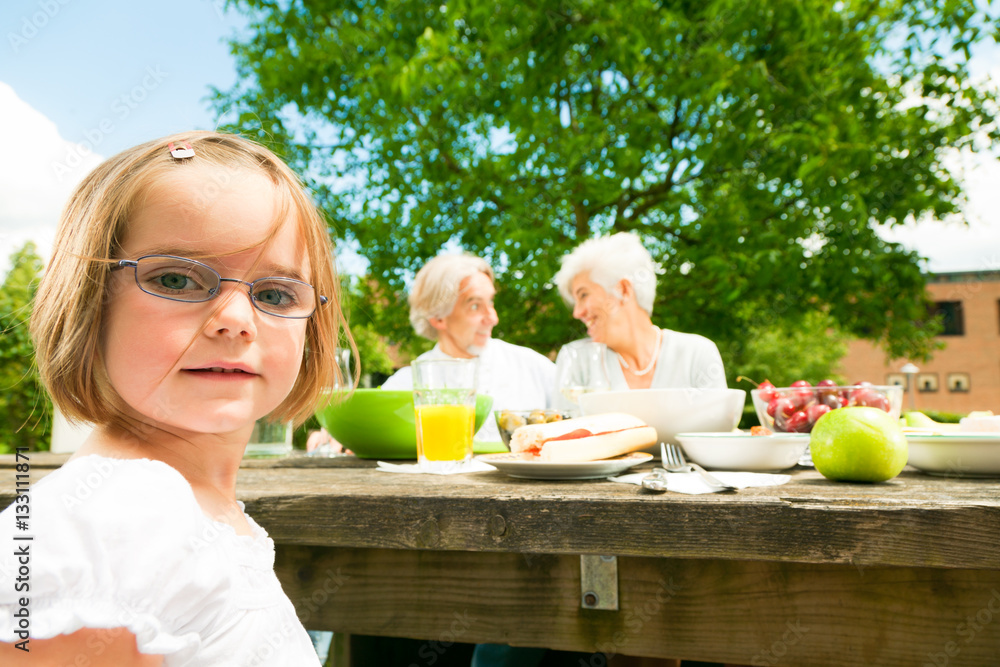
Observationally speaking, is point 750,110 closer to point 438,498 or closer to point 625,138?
point 625,138

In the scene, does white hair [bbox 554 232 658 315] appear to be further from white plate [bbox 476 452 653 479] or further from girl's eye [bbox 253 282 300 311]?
girl's eye [bbox 253 282 300 311]

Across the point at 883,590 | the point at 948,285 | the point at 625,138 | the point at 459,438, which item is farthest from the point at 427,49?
the point at 948,285

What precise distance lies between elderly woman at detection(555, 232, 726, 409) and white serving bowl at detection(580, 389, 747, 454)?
170 centimetres

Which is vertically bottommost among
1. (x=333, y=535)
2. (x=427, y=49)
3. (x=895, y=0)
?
(x=333, y=535)

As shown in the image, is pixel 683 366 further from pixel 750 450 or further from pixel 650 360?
pixel 750 450

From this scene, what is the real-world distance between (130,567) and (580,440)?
909 mm

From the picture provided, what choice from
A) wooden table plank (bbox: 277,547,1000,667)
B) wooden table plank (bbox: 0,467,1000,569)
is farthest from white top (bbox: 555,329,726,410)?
wooden table plank (bbox: 277,547,1000,667)

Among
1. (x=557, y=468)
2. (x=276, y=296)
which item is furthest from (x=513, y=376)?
(x=276, y=296)

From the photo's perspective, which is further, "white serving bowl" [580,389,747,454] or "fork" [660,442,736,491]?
"white serving bowl" [580,389,747,454]

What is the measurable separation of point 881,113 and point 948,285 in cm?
2622

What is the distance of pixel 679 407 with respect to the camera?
1.61m

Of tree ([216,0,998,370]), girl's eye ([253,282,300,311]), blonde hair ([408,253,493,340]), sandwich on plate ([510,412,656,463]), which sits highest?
tree ([216,0,998,370])

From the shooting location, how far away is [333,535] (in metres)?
0.99

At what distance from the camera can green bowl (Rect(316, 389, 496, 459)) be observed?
175cm
